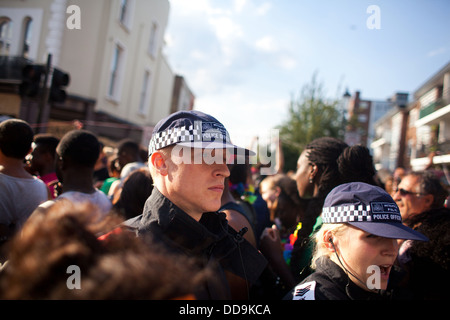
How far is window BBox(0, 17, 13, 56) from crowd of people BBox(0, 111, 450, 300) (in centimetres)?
1068

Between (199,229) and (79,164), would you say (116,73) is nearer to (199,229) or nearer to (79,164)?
(79,164)

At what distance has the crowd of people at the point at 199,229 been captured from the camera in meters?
0.73

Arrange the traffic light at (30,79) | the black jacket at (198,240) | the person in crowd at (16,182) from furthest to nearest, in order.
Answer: the traffic light at (30,79), the person in crowd at (16,182), the black jacket at (198,240)

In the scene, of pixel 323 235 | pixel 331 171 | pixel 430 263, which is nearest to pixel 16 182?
pixel 323 235

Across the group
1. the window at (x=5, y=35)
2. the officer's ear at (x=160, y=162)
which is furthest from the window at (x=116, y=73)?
the officer's ear at (x=160, y=162)

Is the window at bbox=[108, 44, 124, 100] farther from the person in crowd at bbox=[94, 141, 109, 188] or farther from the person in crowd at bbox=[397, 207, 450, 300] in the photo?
the person in crowd at bbox=[397, 207, 450, 300]

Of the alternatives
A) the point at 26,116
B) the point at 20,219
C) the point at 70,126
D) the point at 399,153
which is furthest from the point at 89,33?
the point at 399,153

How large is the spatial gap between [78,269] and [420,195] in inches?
120

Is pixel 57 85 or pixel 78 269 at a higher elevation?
pixel 57 85

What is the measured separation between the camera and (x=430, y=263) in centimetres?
207

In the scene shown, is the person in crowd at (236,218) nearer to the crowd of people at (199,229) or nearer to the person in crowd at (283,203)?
A: the crowd of people at (199,229)

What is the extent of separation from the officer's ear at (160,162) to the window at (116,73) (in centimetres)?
1272

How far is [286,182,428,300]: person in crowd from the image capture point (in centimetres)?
153
